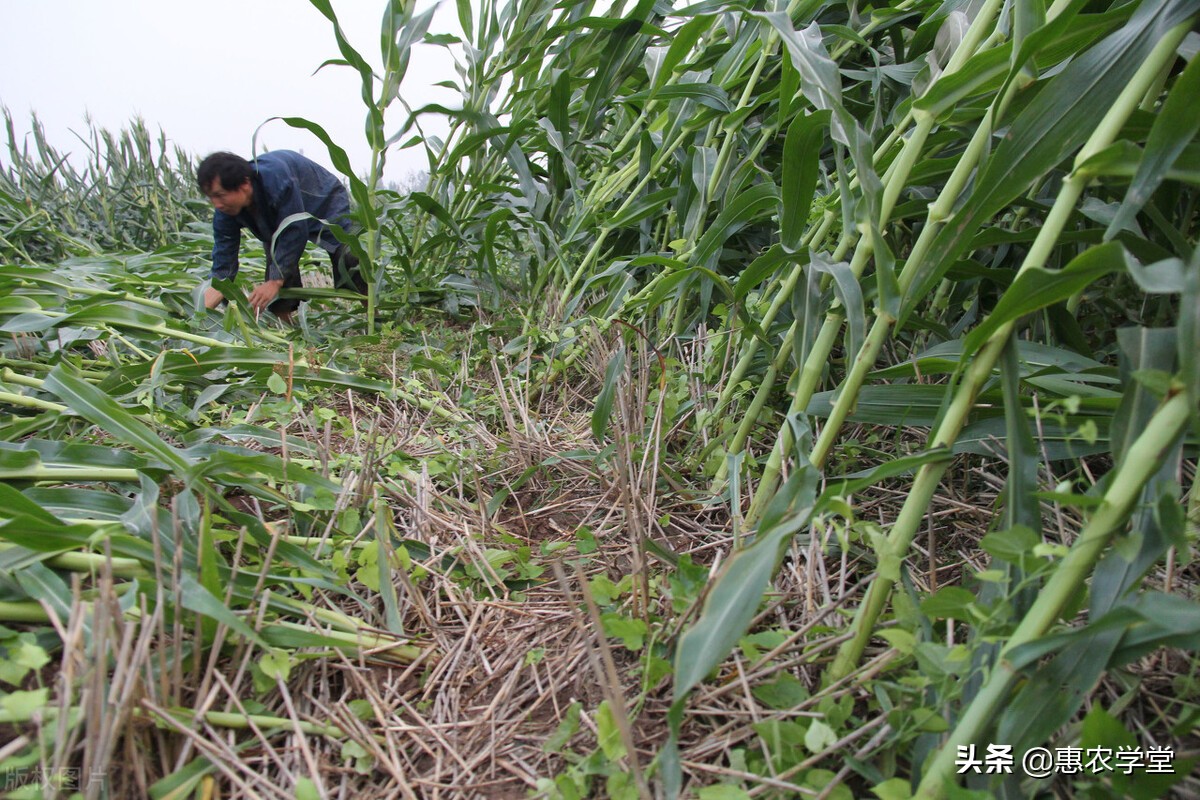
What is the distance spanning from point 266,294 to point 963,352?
249 cm

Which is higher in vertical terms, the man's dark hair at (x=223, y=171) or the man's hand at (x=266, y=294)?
the man's dark hair at (x=223, y=171)

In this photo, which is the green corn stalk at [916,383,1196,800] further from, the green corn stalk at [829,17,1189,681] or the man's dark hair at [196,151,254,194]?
the man's dark hair at [196,151,254,194]

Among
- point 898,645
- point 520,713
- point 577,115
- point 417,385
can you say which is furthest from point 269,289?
point 898,645

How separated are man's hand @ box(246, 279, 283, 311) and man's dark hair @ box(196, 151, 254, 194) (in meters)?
0.54

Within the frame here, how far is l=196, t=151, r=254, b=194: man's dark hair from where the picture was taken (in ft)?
8.24

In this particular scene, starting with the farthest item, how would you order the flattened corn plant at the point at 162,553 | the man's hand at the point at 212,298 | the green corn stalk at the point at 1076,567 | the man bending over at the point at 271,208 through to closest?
the man bending over at the point at 271,208
the man's hand at the point at 212,298
the flattened corn plant at the point at 162,553
the green corn stalk at the point at 1076,567

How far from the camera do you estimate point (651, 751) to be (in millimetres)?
735

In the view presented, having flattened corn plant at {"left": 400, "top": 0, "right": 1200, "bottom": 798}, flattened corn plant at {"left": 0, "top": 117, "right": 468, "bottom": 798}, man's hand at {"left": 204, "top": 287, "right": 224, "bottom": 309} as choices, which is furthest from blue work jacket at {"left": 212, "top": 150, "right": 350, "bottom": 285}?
flattened corn plant at {"left": 400, "top": 0, "right": 1200, "bottom": 798}

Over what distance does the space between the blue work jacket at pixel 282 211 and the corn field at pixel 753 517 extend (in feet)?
2.87

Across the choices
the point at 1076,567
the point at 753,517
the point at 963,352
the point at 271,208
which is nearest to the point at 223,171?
the point at 271,208

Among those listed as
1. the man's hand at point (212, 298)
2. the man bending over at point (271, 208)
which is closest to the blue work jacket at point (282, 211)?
the man bending over at point (271, 208)

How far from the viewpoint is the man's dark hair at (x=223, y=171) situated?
251 cm

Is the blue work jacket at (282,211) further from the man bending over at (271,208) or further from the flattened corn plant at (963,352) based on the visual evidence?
the flattened corn plant at (963,352)

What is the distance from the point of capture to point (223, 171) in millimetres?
2545
